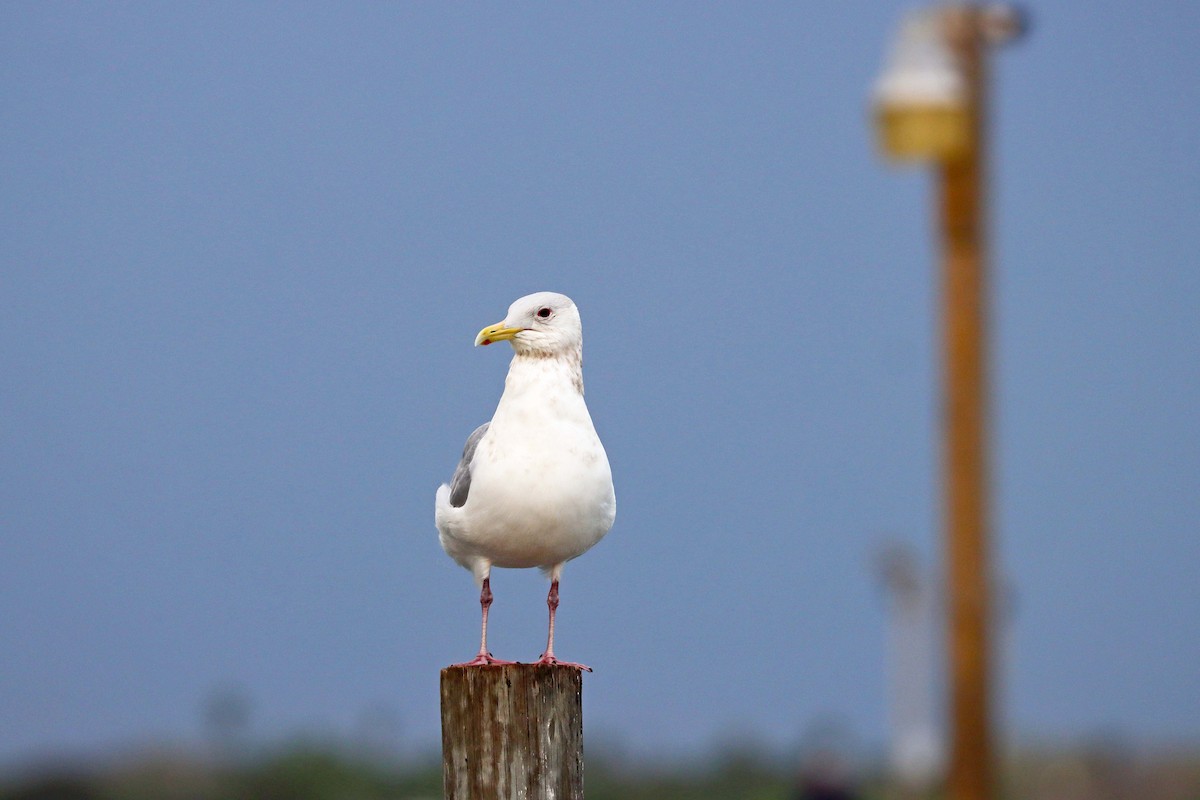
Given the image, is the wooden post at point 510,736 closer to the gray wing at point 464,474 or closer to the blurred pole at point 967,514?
the gray wing at point 464,474

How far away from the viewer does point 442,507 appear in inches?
251

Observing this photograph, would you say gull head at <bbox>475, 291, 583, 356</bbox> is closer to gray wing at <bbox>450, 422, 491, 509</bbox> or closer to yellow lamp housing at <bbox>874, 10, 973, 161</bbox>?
gray wing at <bbox>450, 422, 491, 509</bbox>

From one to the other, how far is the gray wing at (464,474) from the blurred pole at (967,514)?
1689 millimetres

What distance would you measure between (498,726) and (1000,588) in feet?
6.34

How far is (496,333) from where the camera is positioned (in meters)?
6.30

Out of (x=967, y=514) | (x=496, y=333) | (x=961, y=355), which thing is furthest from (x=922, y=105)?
(x=496, y=333)

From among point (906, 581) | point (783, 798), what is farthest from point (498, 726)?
point (906, 581)

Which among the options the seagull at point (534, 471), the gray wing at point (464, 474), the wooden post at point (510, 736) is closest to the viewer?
the wooden post at point (510, 736)

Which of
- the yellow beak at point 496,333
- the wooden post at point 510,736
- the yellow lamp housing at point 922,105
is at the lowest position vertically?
the wooden post at point 510,736

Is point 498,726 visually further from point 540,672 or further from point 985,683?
point 985,683

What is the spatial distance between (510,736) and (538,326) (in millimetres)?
1642

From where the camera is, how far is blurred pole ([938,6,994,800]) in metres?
5.88

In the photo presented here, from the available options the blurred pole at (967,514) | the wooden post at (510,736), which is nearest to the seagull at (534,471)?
→ the wooden post at (510,736)

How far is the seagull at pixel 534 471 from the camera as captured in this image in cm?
603
